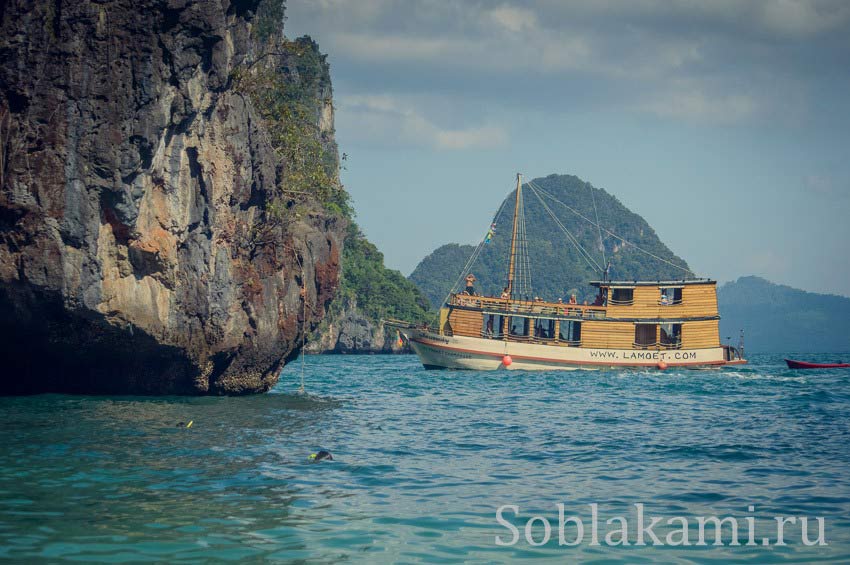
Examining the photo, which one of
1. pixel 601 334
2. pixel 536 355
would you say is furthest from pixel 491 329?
pixel 601 334

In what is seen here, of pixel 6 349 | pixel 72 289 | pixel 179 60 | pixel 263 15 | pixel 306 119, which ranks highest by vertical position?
pixel 263 15

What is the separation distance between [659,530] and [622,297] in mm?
34862

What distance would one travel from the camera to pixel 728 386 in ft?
99.9

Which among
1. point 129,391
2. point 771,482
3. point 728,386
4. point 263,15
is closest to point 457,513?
point 771,482

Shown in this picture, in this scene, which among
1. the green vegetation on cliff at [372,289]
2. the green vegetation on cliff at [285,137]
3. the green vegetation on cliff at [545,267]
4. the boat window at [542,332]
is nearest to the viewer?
the green vegetation on cliff at [285,137]

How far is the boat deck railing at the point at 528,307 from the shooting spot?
42500 millimetres

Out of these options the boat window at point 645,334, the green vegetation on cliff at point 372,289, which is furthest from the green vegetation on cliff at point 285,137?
the green vegetation on cliff at point 372,289

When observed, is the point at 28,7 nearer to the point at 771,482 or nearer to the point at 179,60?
the point at 179,60

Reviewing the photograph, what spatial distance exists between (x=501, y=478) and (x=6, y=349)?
504 inches

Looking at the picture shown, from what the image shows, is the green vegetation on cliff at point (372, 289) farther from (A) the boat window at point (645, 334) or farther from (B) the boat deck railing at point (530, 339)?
(A) the boat window at point (645, 334)

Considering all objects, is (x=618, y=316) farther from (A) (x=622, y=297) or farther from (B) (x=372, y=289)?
(B) (x=372, y=289)

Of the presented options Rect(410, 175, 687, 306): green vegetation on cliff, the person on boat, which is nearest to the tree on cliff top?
the person on boat

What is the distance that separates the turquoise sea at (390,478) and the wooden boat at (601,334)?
21216 millimetres

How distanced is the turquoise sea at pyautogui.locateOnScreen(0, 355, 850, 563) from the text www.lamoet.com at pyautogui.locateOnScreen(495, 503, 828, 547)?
0.06m
